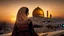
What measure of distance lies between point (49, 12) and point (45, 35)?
2.10 ft

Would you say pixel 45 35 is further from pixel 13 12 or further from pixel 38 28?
pixel 13 12

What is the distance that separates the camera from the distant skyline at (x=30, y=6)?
140 inches

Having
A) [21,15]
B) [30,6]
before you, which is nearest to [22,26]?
[21,15]

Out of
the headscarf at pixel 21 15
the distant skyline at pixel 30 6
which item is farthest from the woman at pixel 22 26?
the distant skyline at pixel 30 6

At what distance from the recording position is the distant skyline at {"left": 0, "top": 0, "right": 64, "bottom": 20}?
3.55 meters

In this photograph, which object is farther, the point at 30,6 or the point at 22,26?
the point at 30,6

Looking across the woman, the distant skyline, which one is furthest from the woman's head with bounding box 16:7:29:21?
the distant skyline

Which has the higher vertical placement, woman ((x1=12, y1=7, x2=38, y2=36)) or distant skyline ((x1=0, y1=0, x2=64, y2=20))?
distant skyline ((x1=0, y1=0, x2=64, y2=20))

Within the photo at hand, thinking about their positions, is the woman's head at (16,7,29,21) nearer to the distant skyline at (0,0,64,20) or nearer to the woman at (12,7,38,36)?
the woman at (12,7,38,36)

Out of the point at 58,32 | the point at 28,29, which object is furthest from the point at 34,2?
the point at 28,29

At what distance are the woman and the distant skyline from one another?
4.65 ft

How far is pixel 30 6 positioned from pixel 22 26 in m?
1.50

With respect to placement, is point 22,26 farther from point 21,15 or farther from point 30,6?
point 30,6

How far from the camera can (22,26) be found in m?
2.17
